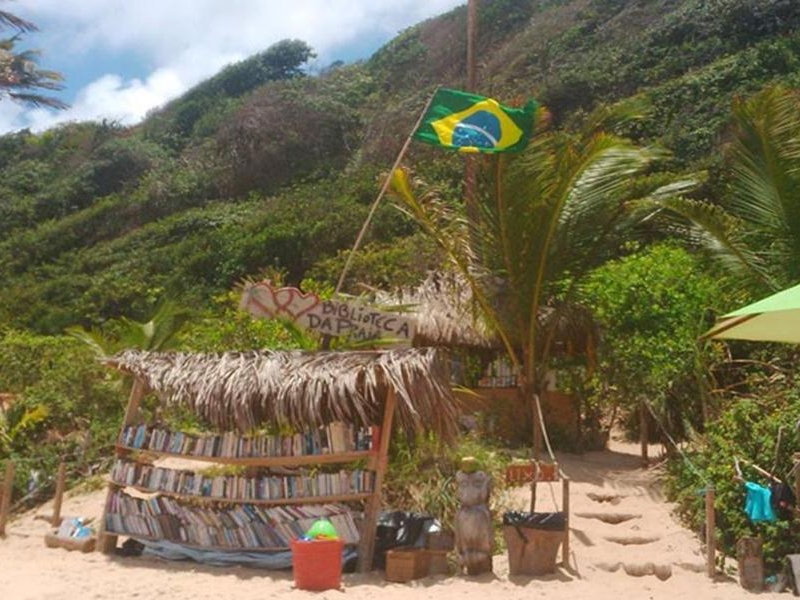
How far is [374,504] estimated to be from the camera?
8484mm

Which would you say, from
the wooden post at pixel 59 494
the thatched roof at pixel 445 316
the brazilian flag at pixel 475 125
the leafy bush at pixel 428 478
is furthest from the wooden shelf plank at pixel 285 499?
the thatched roof at pixel 445 316

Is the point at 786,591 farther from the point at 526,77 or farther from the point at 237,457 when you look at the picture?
the point at 526,77

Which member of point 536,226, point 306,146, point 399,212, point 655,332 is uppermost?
point 306,146

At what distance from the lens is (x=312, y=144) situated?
3284cm

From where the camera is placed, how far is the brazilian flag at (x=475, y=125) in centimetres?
1029

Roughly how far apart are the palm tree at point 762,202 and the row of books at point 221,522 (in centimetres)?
515

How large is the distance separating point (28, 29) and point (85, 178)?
1786 centimetres

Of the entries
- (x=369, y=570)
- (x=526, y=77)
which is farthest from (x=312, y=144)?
(x=369, y=570)

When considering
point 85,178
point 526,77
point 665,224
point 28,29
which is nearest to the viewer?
point 665,224

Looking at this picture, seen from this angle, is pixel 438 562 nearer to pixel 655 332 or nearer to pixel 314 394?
pixel 314 394

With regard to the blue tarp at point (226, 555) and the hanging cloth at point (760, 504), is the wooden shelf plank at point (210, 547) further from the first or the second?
the hanging cloth at point (760, 504)

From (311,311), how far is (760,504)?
13.4ft

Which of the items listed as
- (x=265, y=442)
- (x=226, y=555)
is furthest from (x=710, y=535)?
(x=226, y=555)

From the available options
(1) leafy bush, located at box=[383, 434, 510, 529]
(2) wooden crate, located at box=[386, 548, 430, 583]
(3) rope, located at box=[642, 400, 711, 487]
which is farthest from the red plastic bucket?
(3) rope, located at box=[642, 400, 711, 487]
